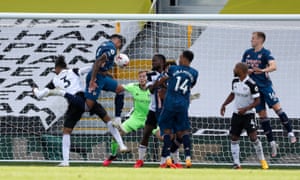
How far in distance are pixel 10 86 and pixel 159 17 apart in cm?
300

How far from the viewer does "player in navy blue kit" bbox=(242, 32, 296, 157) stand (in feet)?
53.0

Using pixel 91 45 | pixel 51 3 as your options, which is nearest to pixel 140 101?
pixel 91 45

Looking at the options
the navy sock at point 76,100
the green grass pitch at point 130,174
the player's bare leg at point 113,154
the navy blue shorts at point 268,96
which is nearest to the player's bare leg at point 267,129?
the navy blue shorts at point 268,96

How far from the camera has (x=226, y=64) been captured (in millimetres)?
17578

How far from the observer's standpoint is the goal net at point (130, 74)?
57.3 ft

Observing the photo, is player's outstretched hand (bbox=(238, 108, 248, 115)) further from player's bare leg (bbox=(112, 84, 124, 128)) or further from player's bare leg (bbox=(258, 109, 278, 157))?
player's bare leg (bbox=(112, 84, 124, 128))

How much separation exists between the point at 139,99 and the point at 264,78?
2.18 metres

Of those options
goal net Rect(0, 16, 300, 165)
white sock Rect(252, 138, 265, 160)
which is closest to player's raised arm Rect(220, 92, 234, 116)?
white sock Rect(252, 138, 265, 160)

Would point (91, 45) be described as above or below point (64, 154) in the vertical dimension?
above

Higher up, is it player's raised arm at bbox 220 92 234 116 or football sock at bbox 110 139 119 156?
player's raised arm at bbox 220 92 234 116

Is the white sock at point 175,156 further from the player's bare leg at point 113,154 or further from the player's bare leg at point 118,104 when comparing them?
the player's bare leg at point 113,154

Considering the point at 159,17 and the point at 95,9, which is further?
the point at 95,9

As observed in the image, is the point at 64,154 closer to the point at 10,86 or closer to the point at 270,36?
the point at 10,86

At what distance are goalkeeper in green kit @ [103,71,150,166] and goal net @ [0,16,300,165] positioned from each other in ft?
1.46
